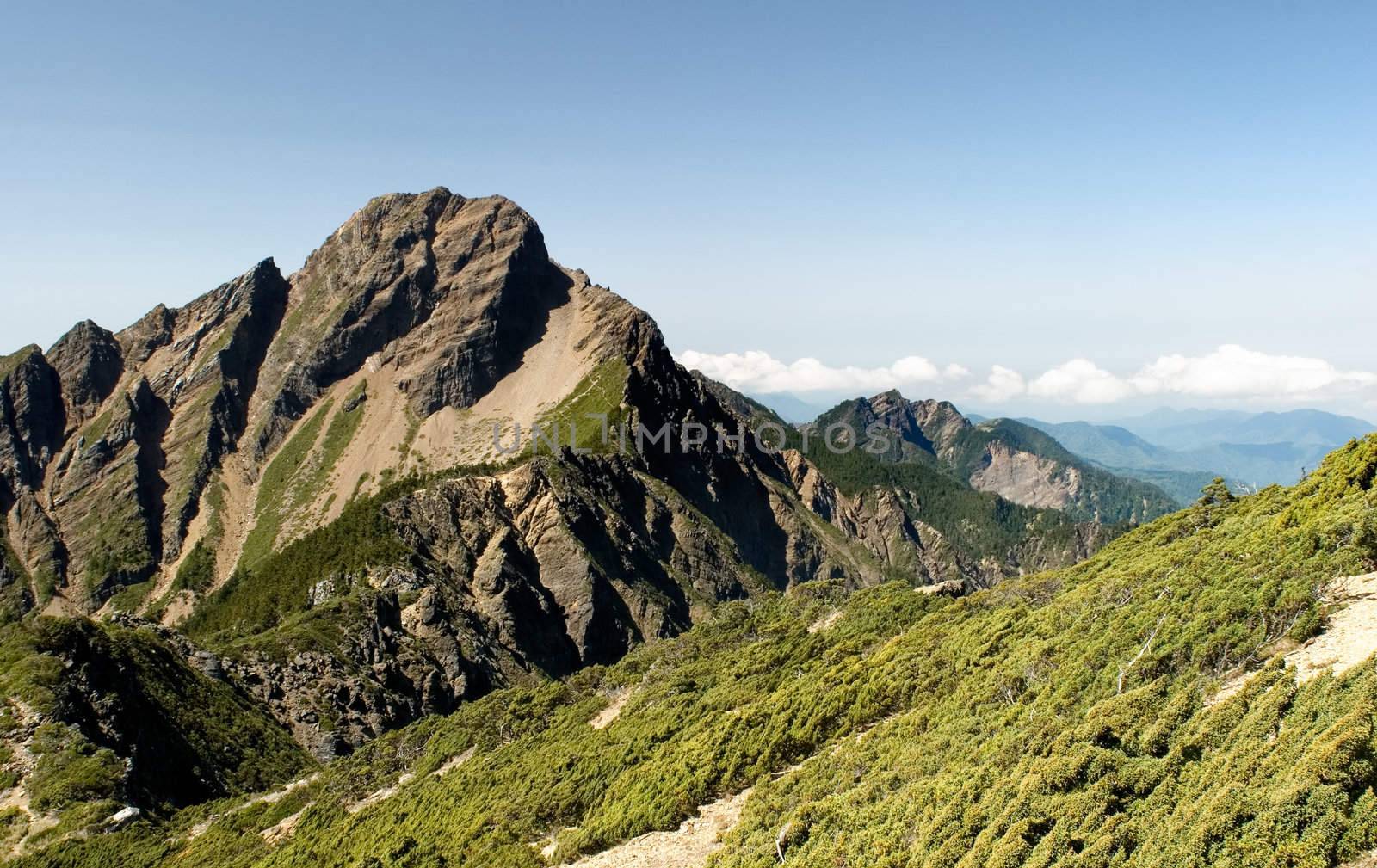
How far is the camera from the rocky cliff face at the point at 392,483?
10838 cm

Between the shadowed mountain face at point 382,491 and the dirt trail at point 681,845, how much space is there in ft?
132

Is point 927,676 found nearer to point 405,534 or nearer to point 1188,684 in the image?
point 1188,684

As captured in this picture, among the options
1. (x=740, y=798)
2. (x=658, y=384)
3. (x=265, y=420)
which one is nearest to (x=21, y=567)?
(x=265, y=420)

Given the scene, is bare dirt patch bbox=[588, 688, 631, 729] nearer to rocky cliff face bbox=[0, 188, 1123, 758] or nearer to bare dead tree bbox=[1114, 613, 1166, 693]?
bare dead tree bbox=[1114, 613, 1166, 693]

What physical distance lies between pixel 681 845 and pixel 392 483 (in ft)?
445

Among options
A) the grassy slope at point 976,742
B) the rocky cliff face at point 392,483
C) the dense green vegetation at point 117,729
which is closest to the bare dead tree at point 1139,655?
the grassy slope at point 976,742

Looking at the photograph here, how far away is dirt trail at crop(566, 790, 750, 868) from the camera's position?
33.5 meters

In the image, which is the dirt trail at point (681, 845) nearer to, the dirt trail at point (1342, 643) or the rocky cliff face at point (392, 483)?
the dirt trail at point (1342, 643)

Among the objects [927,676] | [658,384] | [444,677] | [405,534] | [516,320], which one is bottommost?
[444,677]

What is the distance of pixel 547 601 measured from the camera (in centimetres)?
12269

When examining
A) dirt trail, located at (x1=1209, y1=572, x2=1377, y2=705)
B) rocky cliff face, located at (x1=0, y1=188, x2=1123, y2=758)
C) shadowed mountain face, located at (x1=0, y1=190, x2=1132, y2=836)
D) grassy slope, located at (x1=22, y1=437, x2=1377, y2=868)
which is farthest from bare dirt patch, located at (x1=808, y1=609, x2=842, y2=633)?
rocky cliff face, located at (x1=0, y1=188, x2=1123, y2=758)

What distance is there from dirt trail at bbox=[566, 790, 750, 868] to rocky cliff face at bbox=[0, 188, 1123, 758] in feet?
196

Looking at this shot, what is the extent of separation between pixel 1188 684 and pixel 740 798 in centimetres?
1922

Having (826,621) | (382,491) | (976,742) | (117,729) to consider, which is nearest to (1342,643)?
(976,742)
